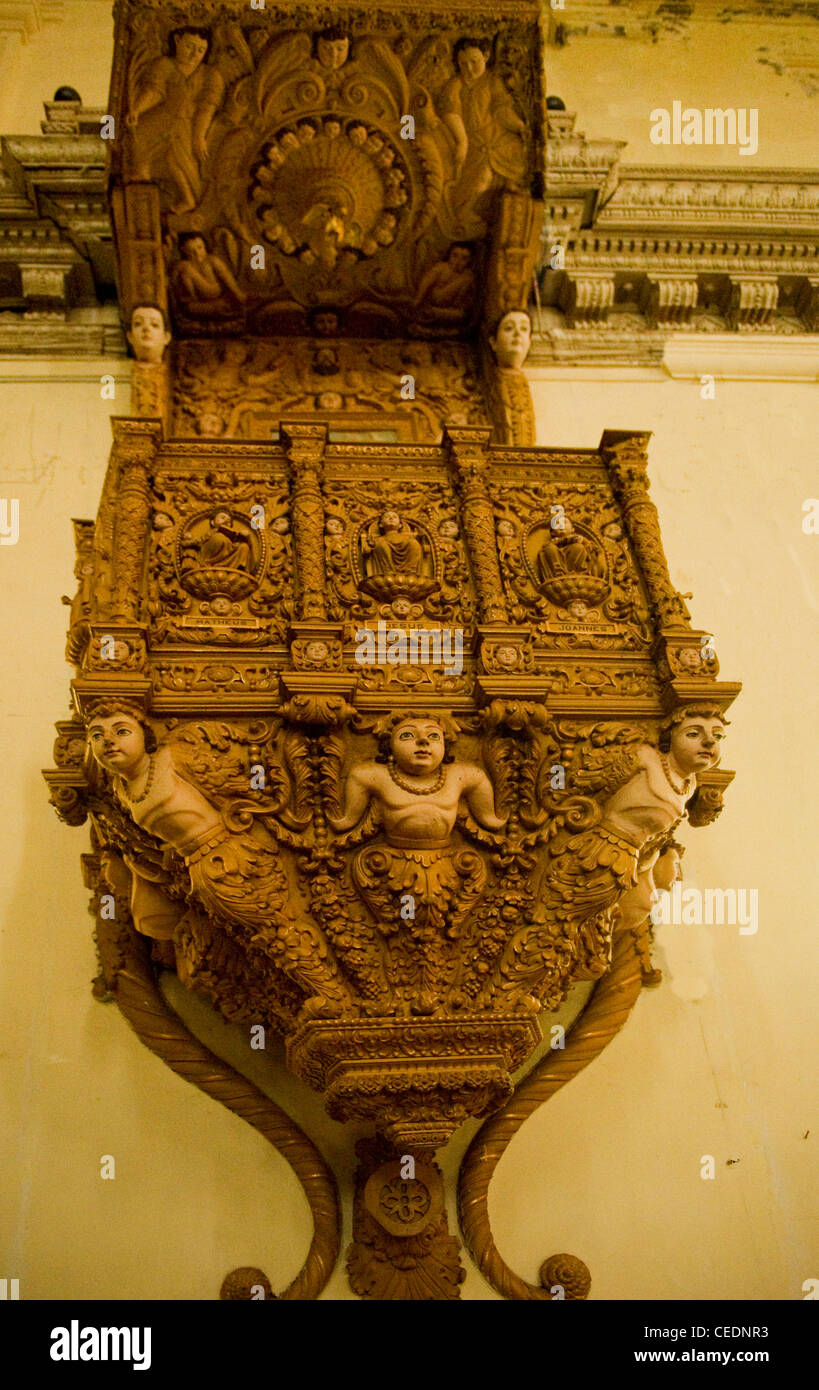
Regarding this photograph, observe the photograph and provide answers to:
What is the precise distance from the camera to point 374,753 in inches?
164

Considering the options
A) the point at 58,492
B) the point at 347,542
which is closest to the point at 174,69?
the point at 58,492

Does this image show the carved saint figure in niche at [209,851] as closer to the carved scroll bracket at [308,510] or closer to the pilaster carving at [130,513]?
the pilaster carving at [130,513]

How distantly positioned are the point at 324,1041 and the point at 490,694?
1.19m

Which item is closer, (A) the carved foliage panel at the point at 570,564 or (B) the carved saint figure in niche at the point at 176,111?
(A) the carved foliage panel at the point at 570,564

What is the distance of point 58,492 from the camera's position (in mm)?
5871

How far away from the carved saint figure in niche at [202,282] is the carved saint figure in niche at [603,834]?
313 centimetres

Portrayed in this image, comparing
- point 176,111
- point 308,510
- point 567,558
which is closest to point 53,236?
point 176,111

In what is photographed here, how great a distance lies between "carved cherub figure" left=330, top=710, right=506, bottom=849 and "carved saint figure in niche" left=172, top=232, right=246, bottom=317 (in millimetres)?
2876

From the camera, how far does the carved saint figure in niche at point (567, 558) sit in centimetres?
461

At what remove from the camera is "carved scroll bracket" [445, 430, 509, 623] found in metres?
4.45

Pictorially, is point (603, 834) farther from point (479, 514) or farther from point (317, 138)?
point (317, 138)

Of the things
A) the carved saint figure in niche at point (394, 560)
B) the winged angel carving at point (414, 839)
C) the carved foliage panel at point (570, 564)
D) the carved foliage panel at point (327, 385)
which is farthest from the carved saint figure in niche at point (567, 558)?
the carved foliage panel at point (327, 385)

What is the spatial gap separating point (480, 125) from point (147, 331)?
5.68ft
